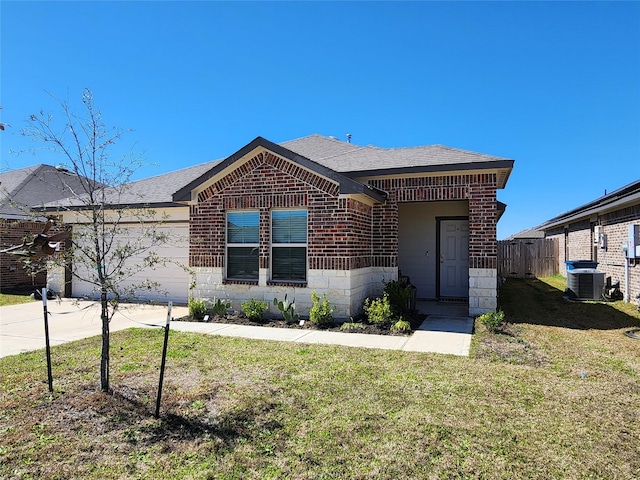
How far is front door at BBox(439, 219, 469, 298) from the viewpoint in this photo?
37.0 feet

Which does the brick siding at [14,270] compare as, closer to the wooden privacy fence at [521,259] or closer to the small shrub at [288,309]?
the small shrub at [288,309]

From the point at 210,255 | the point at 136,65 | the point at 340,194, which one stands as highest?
the point at 136,65

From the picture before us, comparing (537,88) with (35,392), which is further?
(537,88)

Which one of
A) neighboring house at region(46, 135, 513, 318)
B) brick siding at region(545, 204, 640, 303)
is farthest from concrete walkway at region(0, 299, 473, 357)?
brick siding at region(545, 204, 640, 303)

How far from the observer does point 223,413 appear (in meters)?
3.76

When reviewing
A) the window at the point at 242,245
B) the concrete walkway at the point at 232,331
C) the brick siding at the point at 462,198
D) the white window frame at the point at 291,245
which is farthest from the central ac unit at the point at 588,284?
the window at the point at 242,245

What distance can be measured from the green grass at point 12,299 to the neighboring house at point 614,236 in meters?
17.4

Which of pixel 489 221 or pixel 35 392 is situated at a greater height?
pixel 489 221

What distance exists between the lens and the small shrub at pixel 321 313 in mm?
7789

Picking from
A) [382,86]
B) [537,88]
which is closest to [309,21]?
[382,86]

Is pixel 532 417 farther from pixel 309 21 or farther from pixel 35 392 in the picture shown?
pixel 309 21

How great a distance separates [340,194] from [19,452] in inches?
245

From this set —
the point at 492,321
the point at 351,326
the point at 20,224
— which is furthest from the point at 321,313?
the point at 20,224

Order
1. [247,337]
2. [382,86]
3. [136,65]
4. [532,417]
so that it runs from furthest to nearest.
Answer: [382,86], [136,65], [247,337], [532,417]
